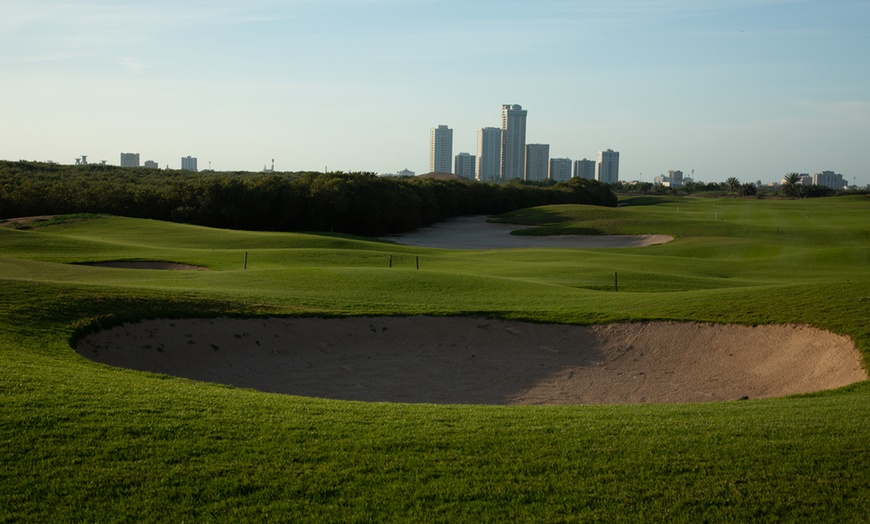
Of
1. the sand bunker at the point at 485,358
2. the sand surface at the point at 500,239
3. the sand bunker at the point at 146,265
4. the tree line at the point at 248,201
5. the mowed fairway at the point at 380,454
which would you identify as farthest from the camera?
the sand surface at the point at 500,239

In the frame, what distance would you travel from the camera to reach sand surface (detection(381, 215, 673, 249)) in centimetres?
7231

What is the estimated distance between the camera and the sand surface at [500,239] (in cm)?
7231

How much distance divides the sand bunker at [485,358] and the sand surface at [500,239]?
50075 mm

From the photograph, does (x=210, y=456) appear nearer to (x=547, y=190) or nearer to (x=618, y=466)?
(x=618, y=466)

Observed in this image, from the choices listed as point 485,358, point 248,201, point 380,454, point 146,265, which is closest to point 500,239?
point 248,201

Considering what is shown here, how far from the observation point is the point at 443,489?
773 centimetres

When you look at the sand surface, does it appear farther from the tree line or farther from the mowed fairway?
the mowed fairway

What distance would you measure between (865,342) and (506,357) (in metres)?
8.34

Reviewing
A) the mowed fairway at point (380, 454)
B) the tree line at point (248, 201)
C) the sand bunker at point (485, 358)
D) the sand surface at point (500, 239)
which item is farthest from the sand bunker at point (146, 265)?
the sand surface at point (500, 239)

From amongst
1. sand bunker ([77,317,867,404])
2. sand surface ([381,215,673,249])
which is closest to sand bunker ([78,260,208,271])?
sand bunker ([77,317,867,404])

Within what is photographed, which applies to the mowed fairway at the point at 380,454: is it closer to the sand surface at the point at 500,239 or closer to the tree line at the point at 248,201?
the tree line at the point at 248,201

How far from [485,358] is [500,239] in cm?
5933

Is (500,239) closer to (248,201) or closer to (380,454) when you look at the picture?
(248,201)

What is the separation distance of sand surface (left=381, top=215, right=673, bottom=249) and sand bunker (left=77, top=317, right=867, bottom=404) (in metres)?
50.1
